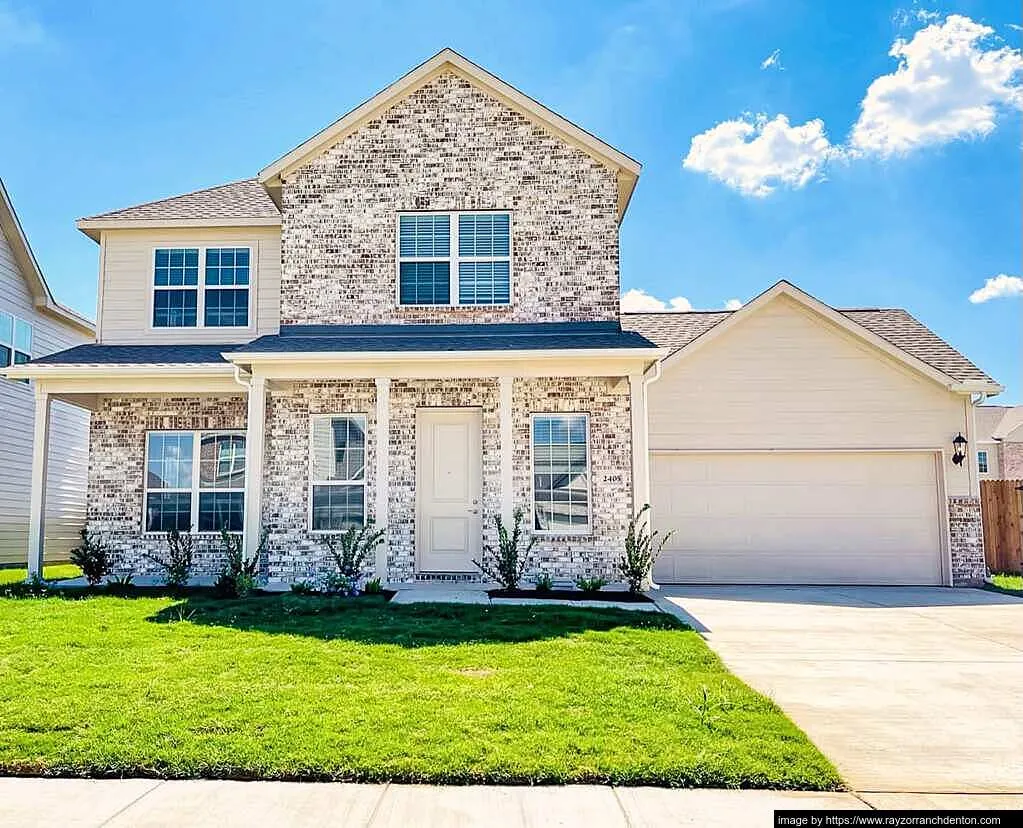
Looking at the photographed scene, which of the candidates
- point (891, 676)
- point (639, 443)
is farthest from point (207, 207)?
point (891, 676)

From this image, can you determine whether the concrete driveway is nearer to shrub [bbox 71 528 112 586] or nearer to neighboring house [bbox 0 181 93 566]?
shrub [bbox 71 528 112 586]

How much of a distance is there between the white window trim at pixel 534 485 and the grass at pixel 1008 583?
21.6 ft

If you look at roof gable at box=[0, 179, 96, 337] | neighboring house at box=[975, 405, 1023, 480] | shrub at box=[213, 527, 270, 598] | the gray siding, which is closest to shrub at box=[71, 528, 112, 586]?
shrub at box=[213, 527, 270, 598]

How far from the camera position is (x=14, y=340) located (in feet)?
52.4

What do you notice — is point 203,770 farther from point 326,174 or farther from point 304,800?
point 326,174

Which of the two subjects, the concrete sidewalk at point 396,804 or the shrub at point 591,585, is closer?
the concrete sidewalk at point 396,804

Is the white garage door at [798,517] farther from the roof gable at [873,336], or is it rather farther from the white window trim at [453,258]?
the white window trim at [453,258]

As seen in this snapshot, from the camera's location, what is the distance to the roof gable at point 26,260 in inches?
616

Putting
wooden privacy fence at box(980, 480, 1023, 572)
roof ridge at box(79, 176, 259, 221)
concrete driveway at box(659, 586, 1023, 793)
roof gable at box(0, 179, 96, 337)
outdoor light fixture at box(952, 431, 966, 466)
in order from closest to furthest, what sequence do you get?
concrete driveway at box(659, 586, 1023, 793), roof ridge at box(79, 176, 259, 221), outdoor light fixture at box(952, 431, 966, 466), wooden privacy fence at box(980, 480, 1023, 572), roof gable at box(0, 179, 96, 337)

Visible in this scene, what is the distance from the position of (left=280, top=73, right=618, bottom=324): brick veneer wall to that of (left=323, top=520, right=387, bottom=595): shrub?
325 centimetres

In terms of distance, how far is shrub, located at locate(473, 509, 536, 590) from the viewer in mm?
10297

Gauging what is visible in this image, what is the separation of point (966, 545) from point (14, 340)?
17.9 meters

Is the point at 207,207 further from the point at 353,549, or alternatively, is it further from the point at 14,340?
the point at 353,549

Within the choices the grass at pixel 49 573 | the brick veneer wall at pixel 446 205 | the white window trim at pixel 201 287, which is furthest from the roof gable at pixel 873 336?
the grass at pixel 49 573
